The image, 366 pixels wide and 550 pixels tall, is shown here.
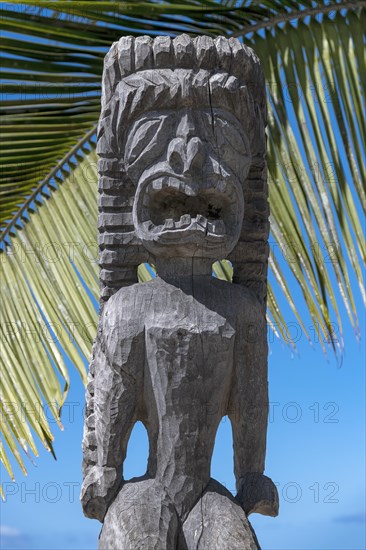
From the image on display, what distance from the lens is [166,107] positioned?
13.8ft

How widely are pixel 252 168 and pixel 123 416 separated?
1419 mm

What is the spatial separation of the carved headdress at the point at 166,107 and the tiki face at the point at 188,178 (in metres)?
0.05

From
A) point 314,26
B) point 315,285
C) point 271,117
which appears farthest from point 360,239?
point 314,26

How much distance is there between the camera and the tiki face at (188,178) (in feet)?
13.4

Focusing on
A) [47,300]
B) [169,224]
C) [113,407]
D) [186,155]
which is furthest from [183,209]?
[47,300]

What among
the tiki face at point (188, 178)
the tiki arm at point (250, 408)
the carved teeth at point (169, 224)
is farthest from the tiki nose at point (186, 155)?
the tiki arm at point (250, 408)

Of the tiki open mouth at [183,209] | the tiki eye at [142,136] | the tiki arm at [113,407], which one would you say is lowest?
the tiki arm at [113,407]

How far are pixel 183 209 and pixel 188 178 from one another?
0.67ft

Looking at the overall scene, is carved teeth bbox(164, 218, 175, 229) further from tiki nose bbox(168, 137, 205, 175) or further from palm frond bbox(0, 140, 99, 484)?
palm frond bbox(0, 140, 99, 484)

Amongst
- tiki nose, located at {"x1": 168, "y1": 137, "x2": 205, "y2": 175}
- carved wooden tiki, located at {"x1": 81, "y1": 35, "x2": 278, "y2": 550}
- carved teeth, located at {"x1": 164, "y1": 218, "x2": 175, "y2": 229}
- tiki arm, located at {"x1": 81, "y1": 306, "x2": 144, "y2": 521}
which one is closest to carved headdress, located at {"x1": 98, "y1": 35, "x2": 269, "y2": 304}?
carved wooden tiki, located at {"x1": 81, "y1": 35, "x2": 278, "y2": 550}

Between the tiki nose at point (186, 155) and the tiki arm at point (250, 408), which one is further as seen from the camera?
the tiki arm at point (250, 408)

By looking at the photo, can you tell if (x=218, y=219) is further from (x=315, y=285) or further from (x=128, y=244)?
(x=315, y=285)

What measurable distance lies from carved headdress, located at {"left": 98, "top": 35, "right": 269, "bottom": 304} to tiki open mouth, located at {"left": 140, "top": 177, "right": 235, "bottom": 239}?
6.7 inches

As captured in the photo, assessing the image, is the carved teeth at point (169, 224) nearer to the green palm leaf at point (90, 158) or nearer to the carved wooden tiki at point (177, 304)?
the carved wooden tiki at point (177, 304)
